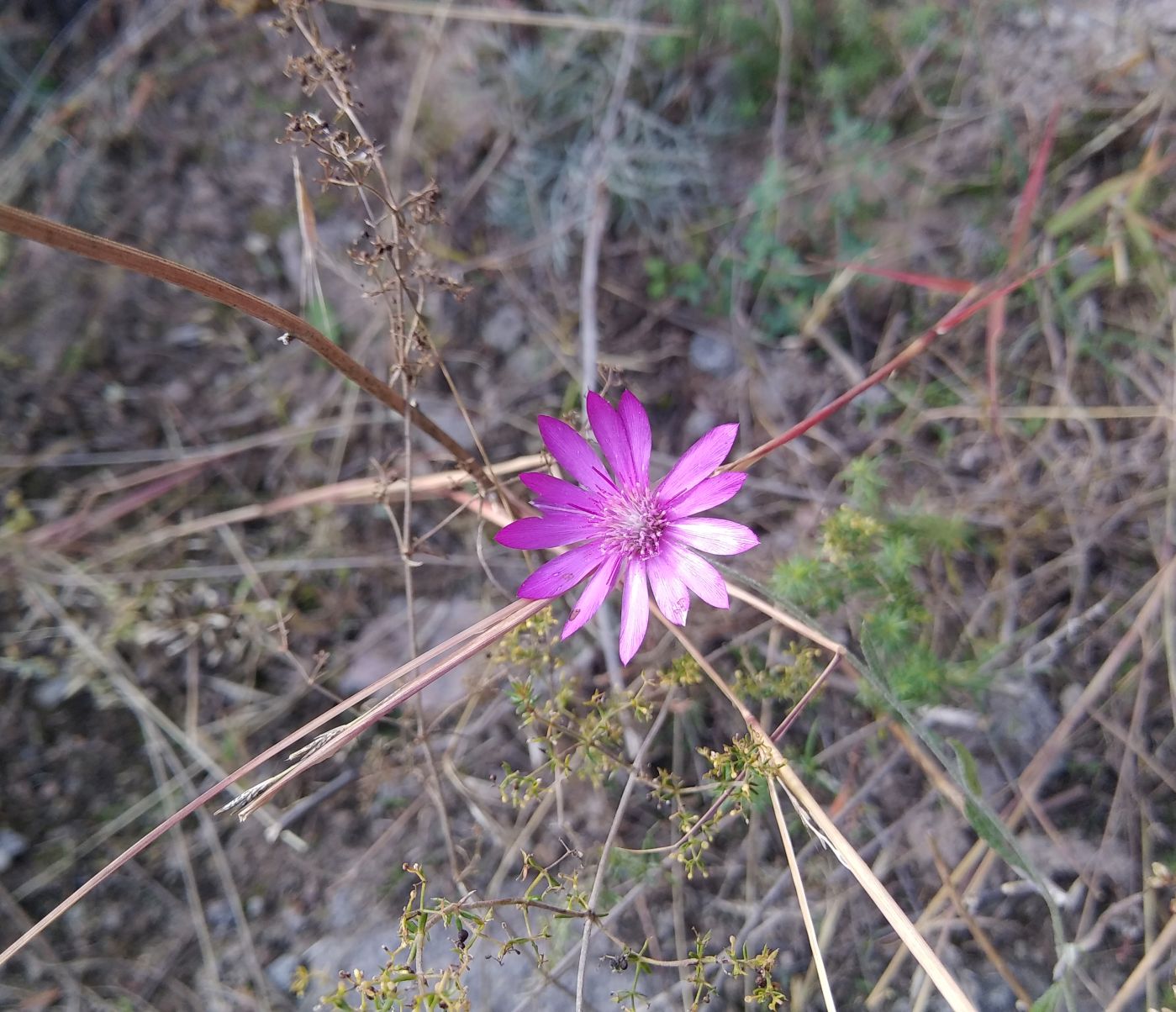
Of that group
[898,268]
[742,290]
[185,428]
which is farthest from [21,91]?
[898,268]

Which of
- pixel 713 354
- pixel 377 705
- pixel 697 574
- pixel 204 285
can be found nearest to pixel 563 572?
pixel 697 574

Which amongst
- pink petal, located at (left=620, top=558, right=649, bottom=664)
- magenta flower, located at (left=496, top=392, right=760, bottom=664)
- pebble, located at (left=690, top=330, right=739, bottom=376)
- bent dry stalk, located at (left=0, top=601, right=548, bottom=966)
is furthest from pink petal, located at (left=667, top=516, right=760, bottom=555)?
pebble, located at (left=690, top=330, right=739, bottom=376)

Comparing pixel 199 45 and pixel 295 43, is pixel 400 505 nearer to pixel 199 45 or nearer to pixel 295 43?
pixel 295 43

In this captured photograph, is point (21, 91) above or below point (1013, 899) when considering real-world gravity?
above

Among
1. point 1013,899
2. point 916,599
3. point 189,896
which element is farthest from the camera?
point 189,896

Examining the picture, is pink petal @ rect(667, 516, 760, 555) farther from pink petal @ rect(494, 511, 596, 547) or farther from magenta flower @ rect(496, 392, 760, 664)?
pink petal @ rect(494, 511, 596, 547)

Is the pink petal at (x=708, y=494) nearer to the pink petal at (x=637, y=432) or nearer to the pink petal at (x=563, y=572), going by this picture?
the pink petal at (x=637, y=432)
